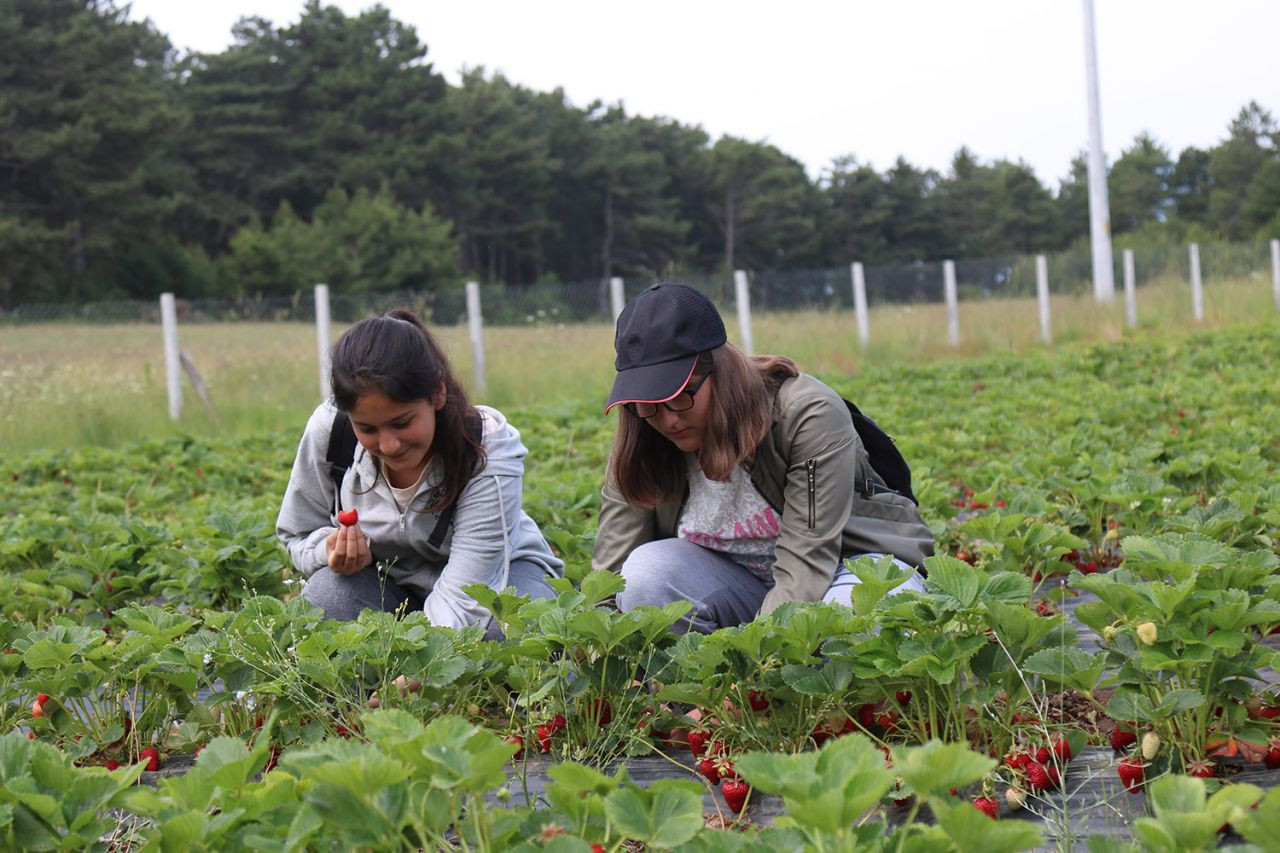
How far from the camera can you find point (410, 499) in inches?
142

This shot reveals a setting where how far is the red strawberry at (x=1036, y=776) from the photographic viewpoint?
2.44 m

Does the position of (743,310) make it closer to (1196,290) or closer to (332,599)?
(1196,290)

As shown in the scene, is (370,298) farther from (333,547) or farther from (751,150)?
(751,150)

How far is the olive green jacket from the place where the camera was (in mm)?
3168

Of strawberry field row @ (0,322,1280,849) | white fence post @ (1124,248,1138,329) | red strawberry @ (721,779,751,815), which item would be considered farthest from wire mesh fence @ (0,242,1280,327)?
red strawberry @ (721,779,751,815)

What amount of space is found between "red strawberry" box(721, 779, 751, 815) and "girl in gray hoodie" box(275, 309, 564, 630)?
3.32 ft

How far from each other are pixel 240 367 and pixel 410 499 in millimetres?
9737

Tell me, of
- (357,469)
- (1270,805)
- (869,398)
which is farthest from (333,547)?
(869,398)

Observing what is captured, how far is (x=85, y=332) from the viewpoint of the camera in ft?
42.8

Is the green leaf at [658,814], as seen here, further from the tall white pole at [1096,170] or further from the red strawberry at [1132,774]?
the tall white pole at [1096,170]

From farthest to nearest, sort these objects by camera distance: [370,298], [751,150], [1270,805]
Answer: [751,150], [370,298], [1270,805]

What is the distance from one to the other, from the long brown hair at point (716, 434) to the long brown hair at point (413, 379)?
0.45 meters

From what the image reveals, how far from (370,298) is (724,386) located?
1301 centimetres

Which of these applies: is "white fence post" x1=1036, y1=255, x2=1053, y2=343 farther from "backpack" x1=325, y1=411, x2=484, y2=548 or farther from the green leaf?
the green leaf
